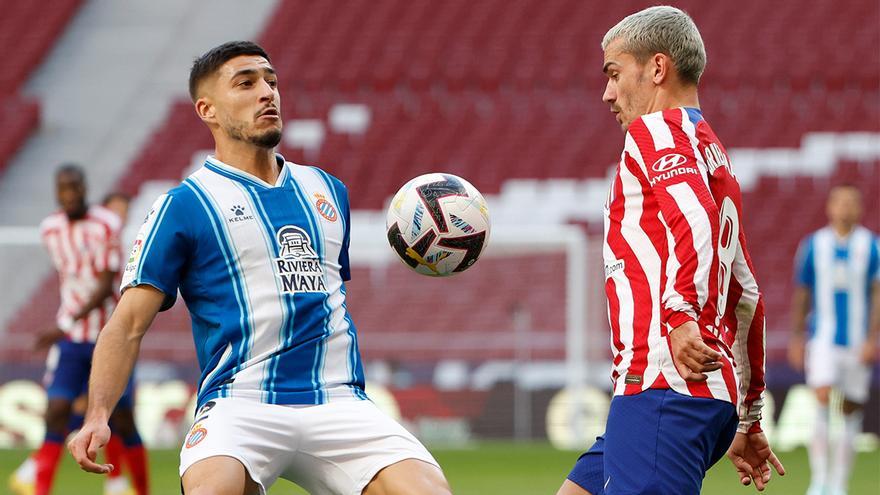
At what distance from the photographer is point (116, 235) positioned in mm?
9148

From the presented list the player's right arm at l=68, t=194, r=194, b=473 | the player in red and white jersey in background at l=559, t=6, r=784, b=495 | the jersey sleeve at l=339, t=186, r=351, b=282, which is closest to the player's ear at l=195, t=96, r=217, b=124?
the player's right arm at l=68, t=194, r=194, b=473

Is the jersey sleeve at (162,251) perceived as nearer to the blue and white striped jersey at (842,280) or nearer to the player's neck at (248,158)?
the player's neck at (248,158)

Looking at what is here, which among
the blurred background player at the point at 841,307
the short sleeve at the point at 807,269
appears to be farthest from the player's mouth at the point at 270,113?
the short sleeve at the point at 807,269

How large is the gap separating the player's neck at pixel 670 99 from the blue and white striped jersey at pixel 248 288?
1.15 m

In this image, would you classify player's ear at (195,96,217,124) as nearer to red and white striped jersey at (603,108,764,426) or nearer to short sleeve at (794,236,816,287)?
red and white striped jersey at (603,108,764,426)

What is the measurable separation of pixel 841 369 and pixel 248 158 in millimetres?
7060

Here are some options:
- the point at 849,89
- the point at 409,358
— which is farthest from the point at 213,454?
the point at 849,89

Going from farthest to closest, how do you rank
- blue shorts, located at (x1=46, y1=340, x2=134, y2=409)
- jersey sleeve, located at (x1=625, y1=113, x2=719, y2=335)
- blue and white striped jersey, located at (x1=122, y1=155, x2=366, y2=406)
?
blue shorts, located at (x1=46, y1=340, x2=134, y2=409)
blue and white striped jersey, located at (x1=122, y1=155, x2=366, y2=406)
jersey sleeve, located at (x1=625, y1=113, x2=719, y2=335)

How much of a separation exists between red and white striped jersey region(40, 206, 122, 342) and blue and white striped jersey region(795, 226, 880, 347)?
5045 mm

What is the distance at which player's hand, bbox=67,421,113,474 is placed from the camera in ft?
12.8

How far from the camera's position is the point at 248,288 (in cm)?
427

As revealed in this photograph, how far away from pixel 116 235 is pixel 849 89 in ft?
46.6

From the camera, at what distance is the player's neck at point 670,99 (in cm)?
406

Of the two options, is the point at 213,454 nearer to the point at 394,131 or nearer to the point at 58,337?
the point at 58,337
